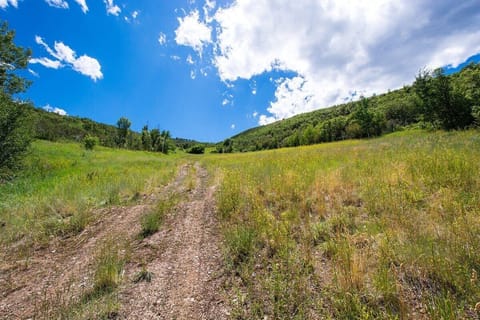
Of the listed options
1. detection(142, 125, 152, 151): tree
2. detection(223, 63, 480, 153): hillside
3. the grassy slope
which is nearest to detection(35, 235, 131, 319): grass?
the grassy slope

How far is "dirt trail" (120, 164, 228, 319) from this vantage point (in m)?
2.34

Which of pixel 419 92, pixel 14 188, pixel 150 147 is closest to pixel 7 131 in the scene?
pixel 14 188

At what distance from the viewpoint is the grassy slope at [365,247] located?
2.13m

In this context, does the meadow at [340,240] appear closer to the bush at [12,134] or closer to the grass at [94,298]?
the grass at [94,298]

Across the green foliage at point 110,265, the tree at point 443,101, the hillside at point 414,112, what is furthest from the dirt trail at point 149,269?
the tree at point 443,101

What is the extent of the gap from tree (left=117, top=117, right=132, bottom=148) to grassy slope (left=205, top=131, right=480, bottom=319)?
72.0 meters

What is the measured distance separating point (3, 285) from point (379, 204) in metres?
6.89

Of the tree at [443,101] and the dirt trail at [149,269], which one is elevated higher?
the tree at [443,101]

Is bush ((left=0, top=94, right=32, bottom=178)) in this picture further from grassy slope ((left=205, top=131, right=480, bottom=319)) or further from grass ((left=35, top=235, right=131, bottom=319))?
grassy slope ((left=205, top=131, right=480, bottom=319))

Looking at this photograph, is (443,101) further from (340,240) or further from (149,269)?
(149,269)

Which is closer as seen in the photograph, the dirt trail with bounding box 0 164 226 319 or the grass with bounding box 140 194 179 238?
the dirt trail with bounding box 0 164 226 319

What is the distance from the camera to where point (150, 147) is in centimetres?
7500

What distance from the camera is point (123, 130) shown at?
67000mm

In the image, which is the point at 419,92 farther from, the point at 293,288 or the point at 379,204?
the point at 293,288
